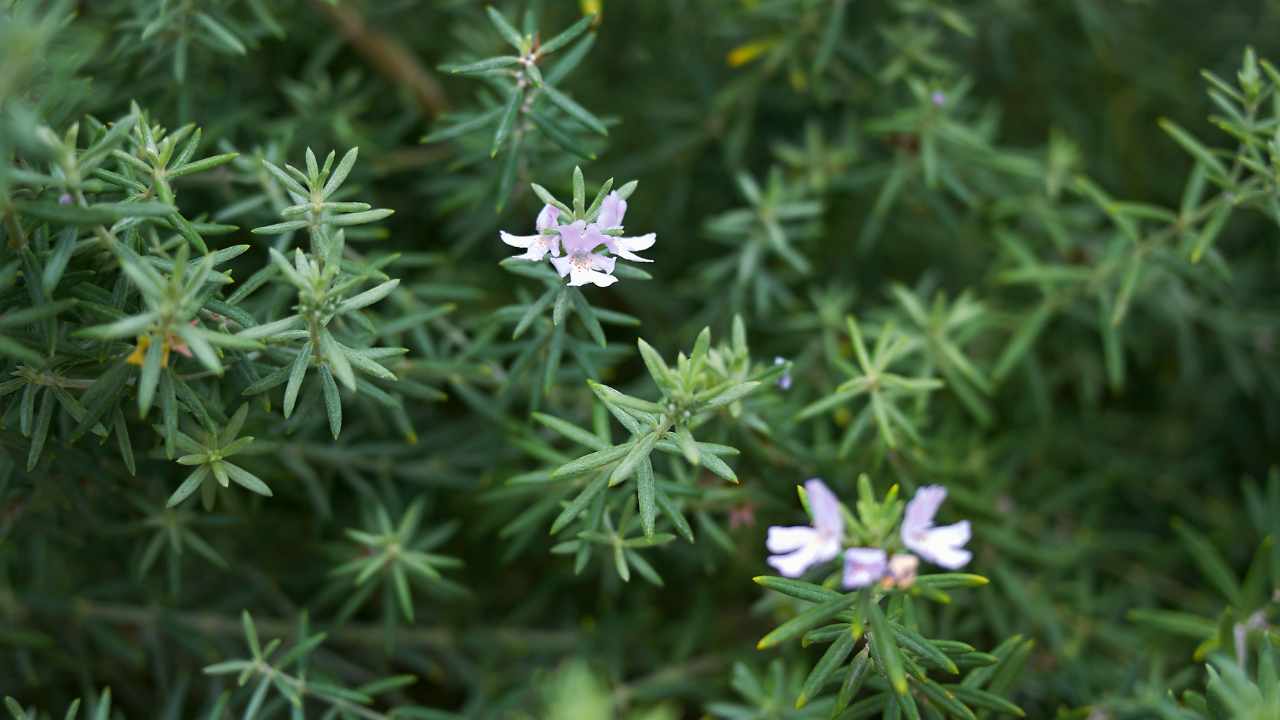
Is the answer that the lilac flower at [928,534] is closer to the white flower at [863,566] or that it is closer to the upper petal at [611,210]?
the white flower at [863,566]

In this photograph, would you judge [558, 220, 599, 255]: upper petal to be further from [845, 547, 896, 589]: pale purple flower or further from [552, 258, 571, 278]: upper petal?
[845, 547, 896, 589]: pale purple flower

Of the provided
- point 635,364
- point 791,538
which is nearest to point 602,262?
point 791,538

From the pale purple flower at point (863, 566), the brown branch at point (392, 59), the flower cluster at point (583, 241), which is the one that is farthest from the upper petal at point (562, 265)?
Result: the brown branch at point (392, 59)

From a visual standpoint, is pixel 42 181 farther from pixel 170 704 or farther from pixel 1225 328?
pixel 1225 328

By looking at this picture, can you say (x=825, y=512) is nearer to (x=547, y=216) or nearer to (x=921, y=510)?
(x=921, y=510)

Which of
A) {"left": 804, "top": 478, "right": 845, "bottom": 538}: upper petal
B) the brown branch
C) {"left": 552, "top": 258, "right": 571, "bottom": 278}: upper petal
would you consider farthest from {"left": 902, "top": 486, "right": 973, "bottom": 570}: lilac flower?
the brown branch
